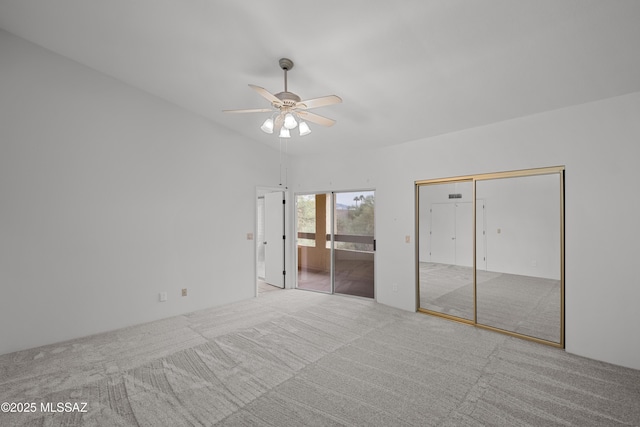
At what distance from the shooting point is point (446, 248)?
14.7 ft

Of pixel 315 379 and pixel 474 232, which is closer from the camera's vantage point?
pixel 315 379

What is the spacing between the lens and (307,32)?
2.54 metres

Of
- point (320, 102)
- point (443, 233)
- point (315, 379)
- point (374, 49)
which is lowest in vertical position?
point (315, 379)

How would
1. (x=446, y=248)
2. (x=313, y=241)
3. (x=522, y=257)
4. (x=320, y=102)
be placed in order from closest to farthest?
(x=320, y=102)
(x=522, y=257)
(x=446, y=248)
(x=313, y=241)

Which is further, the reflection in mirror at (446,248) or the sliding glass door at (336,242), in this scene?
the sliding glass door at (336,242)

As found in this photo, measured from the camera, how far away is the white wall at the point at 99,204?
126 inches

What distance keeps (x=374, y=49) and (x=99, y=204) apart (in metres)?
3.87

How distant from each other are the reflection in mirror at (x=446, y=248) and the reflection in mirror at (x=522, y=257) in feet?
0.80

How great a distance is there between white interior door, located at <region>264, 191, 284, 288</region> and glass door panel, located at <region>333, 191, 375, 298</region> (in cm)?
124

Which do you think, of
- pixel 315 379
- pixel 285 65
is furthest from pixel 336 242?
pixel 285 65

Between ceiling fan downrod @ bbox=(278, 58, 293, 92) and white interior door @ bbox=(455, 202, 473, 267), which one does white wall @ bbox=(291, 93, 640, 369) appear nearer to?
white interior door @ bbox=(455, 202, 473, 267)

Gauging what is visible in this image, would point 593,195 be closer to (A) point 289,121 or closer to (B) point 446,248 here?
(B) point 446,248

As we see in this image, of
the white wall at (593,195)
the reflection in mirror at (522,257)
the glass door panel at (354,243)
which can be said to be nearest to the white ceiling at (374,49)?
the white wall at (593,195)

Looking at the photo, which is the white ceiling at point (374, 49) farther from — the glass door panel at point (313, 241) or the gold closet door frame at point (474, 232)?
the glass door panel at point (313, 241)
